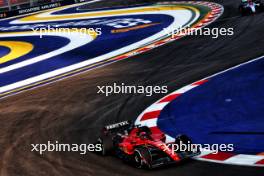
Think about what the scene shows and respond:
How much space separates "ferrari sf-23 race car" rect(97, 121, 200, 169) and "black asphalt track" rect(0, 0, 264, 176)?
17cm

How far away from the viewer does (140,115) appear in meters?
12.9

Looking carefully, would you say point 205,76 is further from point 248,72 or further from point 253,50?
point 253,50

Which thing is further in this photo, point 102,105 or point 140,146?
point 102,105

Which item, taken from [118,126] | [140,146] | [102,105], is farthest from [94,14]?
[140,146]

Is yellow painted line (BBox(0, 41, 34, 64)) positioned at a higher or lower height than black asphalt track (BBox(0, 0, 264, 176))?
lower

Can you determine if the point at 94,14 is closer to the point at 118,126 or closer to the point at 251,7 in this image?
the point at 251,7

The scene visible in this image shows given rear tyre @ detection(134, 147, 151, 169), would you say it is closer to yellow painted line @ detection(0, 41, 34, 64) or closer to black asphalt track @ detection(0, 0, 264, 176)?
black asphalt track @ detection(0, 0, 264, 176)

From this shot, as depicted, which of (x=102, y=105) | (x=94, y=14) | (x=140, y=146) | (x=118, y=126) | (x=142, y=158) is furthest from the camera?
(x=94, y=14)

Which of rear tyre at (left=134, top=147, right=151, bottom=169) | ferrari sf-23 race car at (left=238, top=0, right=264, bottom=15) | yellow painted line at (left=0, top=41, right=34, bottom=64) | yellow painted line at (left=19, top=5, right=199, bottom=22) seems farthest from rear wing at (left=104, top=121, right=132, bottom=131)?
yellow painted line at (left=19, top=5, right=199, bottom=22)

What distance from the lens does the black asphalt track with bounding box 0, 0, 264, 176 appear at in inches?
385

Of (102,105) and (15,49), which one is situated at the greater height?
(102,105)

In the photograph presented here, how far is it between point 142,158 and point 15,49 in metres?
17.5

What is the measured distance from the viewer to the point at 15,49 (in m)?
25.7

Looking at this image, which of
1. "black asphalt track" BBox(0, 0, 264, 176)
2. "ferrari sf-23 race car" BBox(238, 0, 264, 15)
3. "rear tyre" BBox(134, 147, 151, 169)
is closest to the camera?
"rear tyre" BBox(134, 147, 151, 169)
